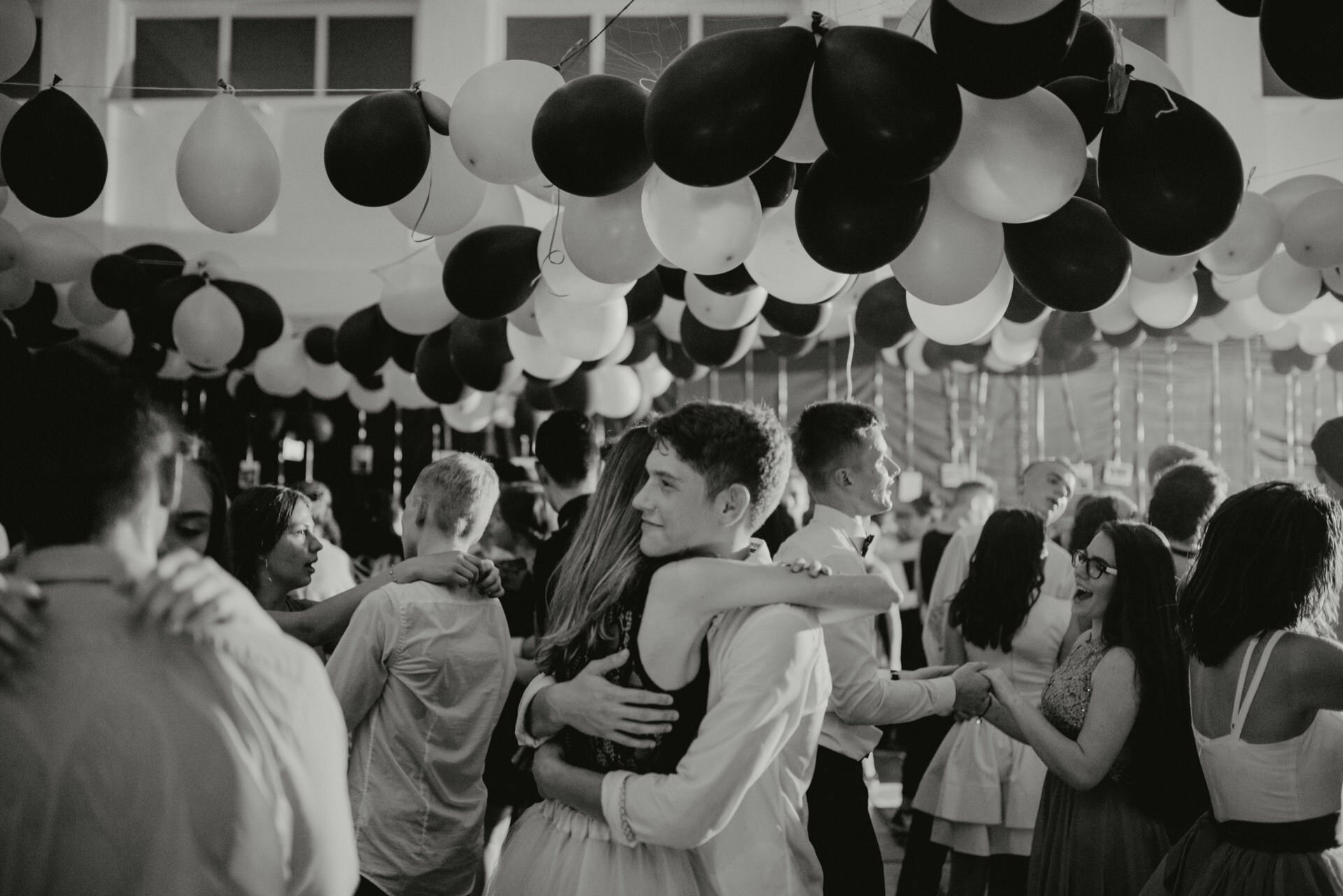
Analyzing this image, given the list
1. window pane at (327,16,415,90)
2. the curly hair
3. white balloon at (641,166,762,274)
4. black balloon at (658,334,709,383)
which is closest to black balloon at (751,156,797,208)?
white balloon at (641,166,762,274)

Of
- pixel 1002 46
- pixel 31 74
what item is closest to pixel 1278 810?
pixel 1002 46

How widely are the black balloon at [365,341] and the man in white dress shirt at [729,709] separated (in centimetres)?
388

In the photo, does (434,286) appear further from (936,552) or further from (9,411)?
(9,411)

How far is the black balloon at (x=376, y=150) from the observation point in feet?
11.0

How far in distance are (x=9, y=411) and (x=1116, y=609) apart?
217cm

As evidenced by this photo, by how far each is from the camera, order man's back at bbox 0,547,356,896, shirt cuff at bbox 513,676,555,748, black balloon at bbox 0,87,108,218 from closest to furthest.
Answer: man's back at bbox 0,547,356,896, shirt cuff at bbox 513,676,555,748, black balloon at bbox 0,87,108,218

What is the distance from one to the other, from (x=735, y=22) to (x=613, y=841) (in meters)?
6.02

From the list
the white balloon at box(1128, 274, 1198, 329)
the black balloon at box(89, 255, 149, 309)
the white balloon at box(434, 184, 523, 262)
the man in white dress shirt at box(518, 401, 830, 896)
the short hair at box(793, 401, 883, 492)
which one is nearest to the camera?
the man in white dress shirt at box(518, 401, 830, 896)

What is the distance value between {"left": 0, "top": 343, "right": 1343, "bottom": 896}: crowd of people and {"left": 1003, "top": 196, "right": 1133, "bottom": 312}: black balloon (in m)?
0.70

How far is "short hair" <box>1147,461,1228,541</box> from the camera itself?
3.49 meters

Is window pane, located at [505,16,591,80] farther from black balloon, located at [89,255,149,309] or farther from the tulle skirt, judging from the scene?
the tulle skirt

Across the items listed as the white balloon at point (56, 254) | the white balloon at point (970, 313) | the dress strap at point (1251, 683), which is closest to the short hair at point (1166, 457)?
the white balloon at point (970, 313)

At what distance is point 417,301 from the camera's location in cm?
506

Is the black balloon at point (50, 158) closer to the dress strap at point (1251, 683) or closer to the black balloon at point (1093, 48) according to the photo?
the black balloon at point (1093, 48)
